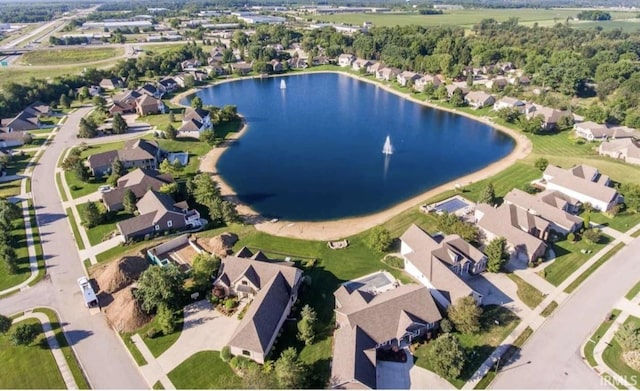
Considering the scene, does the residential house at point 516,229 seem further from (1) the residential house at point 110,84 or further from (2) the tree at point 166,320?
(1) the residential house at point 110,84

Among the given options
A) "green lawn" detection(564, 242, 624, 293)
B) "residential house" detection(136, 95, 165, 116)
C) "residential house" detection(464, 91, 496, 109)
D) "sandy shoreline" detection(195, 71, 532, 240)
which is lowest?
"green lawn" detection(564, 242, 624, 293)

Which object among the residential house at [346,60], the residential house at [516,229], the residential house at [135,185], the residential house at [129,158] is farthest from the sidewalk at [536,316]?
the residential house at [346,60]

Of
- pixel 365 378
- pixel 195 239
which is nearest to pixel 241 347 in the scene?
pixel 365 378

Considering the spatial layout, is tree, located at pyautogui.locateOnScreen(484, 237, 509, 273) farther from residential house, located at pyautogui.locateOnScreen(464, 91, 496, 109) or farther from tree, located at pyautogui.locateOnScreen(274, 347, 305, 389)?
residential house, located at pyautogui.locateOnScreen(464, 91, 496, 109)

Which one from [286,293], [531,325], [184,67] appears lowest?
[531,325]

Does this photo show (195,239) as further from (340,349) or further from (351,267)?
(340,349)

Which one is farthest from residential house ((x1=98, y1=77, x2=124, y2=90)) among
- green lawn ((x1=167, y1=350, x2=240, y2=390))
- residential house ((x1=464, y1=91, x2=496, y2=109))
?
green lawn ((x1=167, y1=350, x2=240, y2=390))
